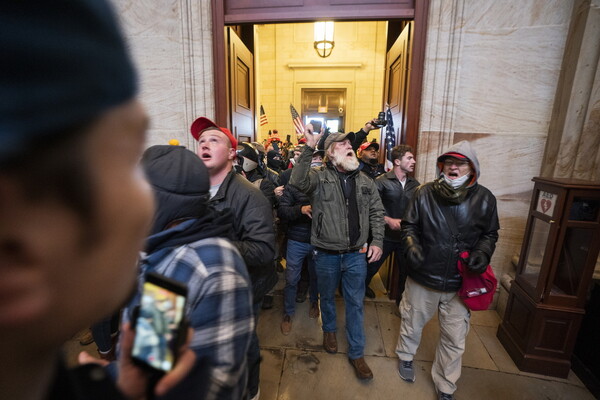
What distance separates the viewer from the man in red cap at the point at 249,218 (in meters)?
2.04

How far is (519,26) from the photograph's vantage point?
3.33 metres

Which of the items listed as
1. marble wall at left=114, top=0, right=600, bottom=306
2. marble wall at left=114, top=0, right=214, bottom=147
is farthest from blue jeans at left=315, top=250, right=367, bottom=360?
marble wall at left=114, top=0, right=214, bottom=147

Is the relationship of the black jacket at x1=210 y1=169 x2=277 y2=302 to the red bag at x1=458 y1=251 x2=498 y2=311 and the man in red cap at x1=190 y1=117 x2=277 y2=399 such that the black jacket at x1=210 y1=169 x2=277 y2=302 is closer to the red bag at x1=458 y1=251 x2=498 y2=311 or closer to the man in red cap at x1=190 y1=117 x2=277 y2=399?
the man in red cap at x1=190 y1=117 x2=277 y2=399

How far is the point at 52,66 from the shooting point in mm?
252

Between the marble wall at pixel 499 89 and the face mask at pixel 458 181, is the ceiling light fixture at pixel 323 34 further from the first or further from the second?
the face mask at pixel 458 181

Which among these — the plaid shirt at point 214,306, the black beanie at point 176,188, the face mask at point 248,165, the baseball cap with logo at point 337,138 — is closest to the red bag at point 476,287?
the baseball cap with logo at point 337,138

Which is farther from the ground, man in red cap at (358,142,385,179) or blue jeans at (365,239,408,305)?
man in red cap at (358,142,385,179)

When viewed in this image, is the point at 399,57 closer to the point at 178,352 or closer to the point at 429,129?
the point at 429,129

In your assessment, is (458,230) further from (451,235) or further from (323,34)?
(323,34)

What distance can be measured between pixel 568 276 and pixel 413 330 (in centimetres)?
158

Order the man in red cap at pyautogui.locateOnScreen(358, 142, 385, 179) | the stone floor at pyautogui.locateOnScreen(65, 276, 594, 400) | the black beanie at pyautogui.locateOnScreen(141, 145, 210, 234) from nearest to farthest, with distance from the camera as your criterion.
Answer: the black beanie at pyautogui.locateOnScreen(141, 145, 210, 234) < the stone floor at pyautogui.locateOnScreen(65, 276, 594, 400) < the man in red cap at pyautogui.locateOnScreen(358, 142, 385, 179)

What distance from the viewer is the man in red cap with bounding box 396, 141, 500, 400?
2402 mm

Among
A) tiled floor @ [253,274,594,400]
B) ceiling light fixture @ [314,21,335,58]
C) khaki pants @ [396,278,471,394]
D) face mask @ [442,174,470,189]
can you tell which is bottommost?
tiled floor @ [253,274,594,400]

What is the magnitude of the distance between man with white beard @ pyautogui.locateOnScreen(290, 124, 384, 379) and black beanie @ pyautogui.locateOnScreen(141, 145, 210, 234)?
1555 mm
